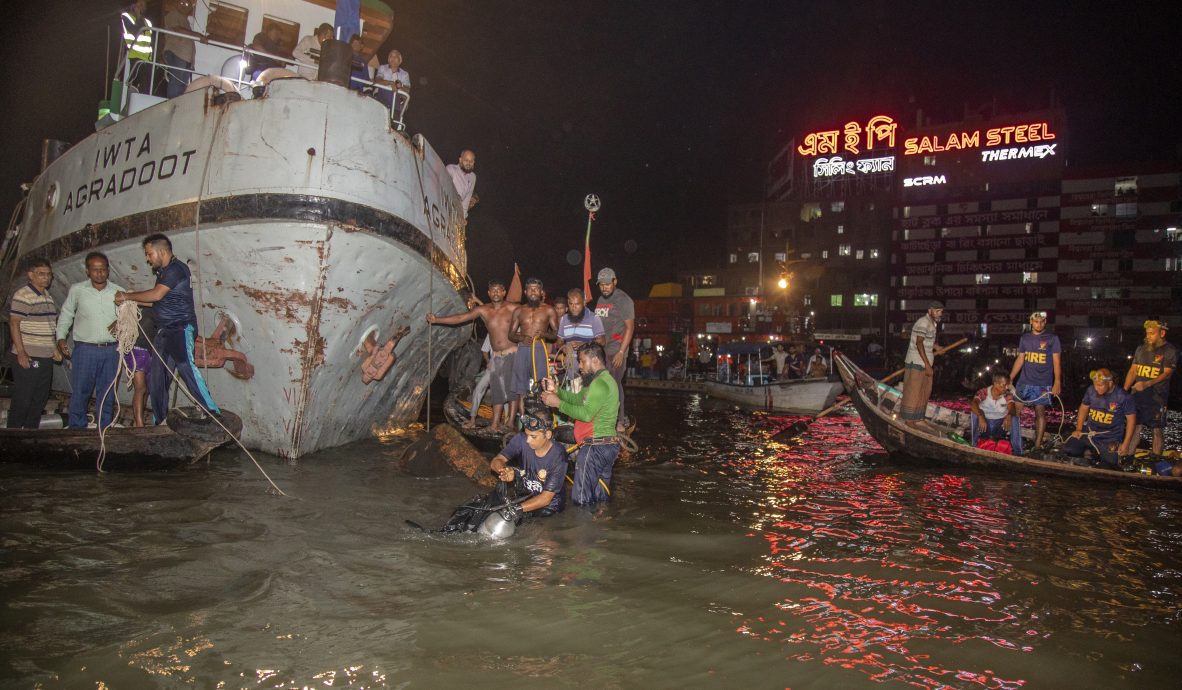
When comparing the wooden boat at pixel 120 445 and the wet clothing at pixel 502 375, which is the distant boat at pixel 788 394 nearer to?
the wet clothing at pixel 502 375

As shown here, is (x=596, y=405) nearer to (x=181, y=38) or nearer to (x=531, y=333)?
(x=531, y=333)

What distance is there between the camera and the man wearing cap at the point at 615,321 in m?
8.51

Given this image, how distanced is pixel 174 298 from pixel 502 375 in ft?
12.8

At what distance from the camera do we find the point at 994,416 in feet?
31.7

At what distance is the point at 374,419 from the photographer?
8938 millimetres

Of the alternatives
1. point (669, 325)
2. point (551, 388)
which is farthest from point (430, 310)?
point (669, 325)

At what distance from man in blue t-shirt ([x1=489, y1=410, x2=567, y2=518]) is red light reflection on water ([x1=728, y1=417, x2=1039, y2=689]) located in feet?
5.44

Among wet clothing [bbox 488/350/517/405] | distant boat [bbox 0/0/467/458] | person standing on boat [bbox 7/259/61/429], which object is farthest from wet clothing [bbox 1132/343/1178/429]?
person standing on boat [bbox 7/259/61/429]

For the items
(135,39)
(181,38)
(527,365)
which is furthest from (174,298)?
(181,38)

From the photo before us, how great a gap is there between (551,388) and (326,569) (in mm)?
2468

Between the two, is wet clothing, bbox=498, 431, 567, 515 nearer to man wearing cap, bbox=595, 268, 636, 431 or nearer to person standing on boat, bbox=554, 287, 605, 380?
person standing on boat, bbox=554, 287, 605, 380

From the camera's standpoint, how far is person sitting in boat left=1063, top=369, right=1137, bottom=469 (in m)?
8.19

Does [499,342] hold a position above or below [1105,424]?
above

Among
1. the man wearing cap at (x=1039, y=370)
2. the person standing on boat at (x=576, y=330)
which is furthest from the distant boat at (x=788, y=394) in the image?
the person standing on boat at (x=576, y=330)
